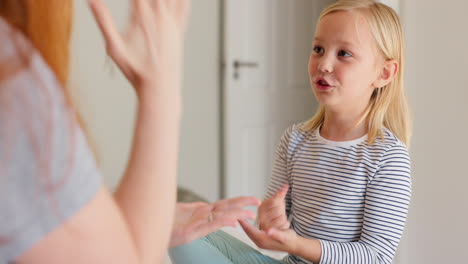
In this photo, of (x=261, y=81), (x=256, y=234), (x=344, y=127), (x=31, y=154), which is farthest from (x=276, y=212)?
(x=261, y=81)

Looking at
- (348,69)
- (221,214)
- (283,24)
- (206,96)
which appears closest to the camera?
(221,214)

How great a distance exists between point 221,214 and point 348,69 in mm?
535

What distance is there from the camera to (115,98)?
265 centimetres

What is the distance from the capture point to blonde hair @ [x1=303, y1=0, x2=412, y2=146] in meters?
1.35

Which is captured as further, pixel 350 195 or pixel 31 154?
pixel 350 195

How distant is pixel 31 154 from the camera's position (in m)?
0.49

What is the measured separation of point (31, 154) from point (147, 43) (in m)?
0.21

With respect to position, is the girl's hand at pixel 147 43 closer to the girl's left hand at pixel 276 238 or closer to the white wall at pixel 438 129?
the girl's left hand at pixel 276 238

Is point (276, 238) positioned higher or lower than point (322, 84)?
lower

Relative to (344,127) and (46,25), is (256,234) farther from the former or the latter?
(46,25)

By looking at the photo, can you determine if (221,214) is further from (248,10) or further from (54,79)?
(248,10)

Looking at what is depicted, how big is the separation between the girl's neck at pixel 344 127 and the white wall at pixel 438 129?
2.81ft

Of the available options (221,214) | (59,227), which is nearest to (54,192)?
(59,227)

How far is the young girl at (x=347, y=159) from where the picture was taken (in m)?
1.20
